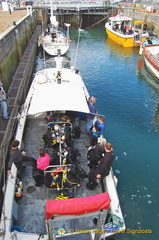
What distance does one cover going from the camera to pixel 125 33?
2752cm

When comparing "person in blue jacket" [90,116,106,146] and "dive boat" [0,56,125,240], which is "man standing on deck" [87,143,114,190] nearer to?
"dive boat" [0,56,125,240]

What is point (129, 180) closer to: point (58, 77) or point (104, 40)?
point (58, 77)

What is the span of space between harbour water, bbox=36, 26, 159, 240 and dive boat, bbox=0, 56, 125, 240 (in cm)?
142

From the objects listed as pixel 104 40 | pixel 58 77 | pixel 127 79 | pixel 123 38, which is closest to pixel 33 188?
pixel 58 77

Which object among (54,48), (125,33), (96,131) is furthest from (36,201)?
(125,33)

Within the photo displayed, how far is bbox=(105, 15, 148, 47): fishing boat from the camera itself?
2641 cm

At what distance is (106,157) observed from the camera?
529 centimetres

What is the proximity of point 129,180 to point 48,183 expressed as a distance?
3.60m

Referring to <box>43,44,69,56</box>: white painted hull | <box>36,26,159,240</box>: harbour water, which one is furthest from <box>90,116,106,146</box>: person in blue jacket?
<box>43,44,69,56</box>: white painted hull

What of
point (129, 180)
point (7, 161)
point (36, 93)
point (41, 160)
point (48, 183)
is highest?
point (36, 93)

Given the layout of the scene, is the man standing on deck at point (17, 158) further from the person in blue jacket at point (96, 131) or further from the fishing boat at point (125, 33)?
the fishing boat at point (125, 33)

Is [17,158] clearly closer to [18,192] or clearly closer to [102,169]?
[18,192]

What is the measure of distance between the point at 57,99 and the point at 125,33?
24.4 meters

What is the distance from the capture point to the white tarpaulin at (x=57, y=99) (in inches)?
273
